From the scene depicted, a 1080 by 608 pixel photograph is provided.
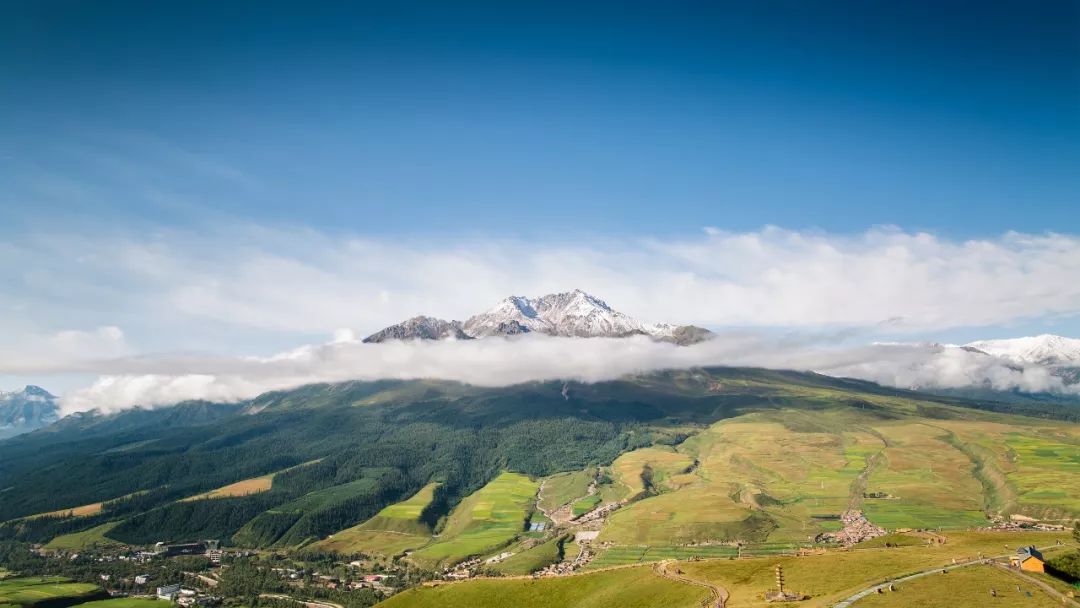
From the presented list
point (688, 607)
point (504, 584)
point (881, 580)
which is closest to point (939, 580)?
point (881, 580)

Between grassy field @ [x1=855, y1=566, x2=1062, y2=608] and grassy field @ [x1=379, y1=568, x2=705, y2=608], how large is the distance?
33.0 meters

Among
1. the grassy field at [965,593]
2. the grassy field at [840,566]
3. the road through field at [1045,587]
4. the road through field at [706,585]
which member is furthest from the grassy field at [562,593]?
the road through field at [1045,587]

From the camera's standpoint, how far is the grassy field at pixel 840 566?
85.5 m

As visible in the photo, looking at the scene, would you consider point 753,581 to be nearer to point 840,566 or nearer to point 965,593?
point 840,566

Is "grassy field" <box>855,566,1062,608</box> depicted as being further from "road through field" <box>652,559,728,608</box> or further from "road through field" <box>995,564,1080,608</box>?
"road through field" <box>652,559,728,608</box>

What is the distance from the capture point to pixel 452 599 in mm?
131875

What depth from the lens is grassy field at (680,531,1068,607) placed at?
85.5 meters

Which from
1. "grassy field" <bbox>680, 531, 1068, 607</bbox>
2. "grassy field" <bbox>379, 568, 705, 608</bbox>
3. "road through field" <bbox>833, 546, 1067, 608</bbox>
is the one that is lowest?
"grassy field" <bbox>379, 568, 705, 608</bbox>

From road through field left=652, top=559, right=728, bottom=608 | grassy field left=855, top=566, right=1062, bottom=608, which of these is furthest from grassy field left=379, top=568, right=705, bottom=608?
grassy field left=855, top=566, right=1062, bottom=608

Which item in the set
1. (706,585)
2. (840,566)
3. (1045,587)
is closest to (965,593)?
(1045,587)

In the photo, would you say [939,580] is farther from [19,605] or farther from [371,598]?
[19,605]

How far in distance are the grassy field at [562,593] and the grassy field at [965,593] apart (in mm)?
33035

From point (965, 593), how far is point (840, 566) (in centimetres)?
2613

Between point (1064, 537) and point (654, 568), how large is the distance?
78.1 m
